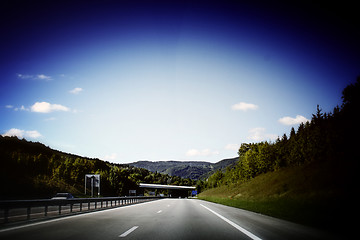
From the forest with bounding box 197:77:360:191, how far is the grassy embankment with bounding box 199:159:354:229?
1.79m

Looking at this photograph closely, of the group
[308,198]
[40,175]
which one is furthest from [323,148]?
[40,175]

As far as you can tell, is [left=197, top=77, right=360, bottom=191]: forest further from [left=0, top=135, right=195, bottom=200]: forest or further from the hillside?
[left=0, top=135, right=195, bottom=200]: forest

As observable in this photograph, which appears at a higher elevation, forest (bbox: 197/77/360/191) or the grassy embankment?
forest (bbox: 197/77/360/191)

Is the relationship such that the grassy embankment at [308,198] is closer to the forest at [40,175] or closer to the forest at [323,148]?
the forest at [323,148]

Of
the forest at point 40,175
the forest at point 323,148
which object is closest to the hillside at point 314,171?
the forest at point 323,148

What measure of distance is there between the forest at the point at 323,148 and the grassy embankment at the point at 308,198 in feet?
5.86

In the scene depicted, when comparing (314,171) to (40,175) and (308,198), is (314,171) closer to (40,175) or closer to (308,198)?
(308,198)

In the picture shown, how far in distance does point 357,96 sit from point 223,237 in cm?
5547

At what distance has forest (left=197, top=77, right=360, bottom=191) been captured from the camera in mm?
42250

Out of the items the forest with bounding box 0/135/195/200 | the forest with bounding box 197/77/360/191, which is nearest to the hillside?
the forest with bounding box 197/77/360/191

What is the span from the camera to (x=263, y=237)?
7891 millimetres

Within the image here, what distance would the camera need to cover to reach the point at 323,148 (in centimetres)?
5025

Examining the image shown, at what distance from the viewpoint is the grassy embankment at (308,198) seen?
11789 millimetres

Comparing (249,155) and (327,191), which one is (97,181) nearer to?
(327,191)
